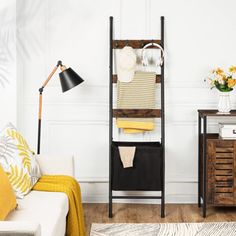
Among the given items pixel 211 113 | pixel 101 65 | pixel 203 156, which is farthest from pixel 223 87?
pixel 101 65

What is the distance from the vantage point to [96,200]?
17.1ft

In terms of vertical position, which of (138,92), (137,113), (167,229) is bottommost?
(167,229)

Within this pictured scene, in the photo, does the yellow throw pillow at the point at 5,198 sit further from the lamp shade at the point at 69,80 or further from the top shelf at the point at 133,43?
the top shelf at the point at 133,43

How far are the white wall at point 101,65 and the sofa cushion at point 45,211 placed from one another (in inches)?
56.3

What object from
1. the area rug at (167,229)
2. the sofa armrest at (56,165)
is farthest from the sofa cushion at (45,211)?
the area rug at (167,229)

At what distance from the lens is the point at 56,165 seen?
163 inches

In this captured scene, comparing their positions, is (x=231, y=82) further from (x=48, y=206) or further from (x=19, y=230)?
(x=19, y=230)

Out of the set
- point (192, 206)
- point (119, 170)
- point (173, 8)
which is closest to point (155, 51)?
point (173, 8)

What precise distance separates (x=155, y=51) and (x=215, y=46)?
0.54 m

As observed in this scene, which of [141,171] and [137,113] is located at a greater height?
[137,113]

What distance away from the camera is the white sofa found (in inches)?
124

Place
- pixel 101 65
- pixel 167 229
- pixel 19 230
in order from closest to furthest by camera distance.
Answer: pixel 19 230
pixel 167 229
pixel 101 65

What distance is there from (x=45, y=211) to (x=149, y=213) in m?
1.69

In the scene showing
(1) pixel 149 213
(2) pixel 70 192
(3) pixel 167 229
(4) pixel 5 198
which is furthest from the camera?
(1) pixel 149 213
